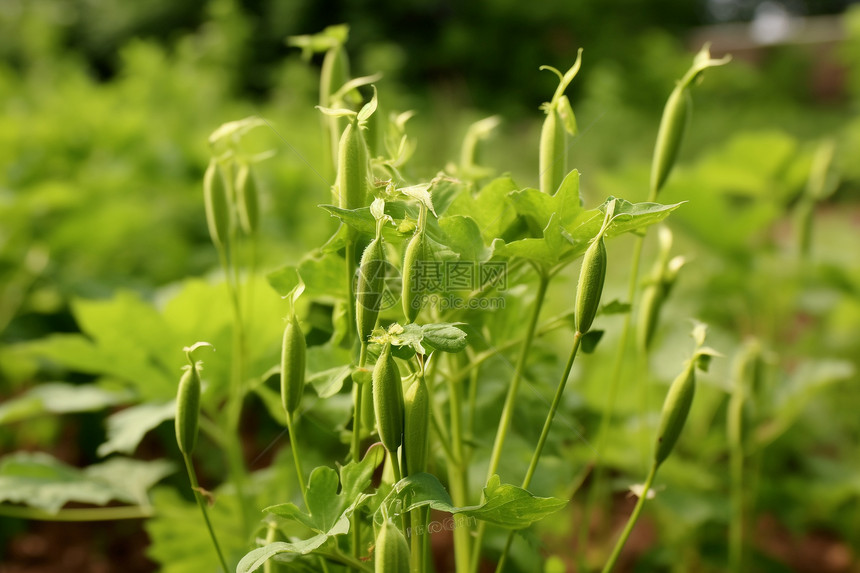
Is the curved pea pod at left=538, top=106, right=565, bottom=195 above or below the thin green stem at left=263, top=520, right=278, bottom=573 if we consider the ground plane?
above

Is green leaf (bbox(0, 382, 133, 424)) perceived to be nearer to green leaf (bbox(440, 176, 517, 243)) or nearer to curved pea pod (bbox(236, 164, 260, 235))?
curved pea pod (bbox(236, 164, 260, 235))

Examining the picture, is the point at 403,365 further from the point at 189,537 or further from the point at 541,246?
the point at 189,537

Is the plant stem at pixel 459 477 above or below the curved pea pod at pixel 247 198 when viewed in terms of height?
below

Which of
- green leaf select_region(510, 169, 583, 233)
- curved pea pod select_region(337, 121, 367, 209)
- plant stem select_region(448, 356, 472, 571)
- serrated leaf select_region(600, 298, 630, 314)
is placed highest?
curved pea pod select_region(337, 121, 367, 209)

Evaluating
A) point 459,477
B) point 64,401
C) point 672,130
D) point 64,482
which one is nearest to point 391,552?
point 459,477

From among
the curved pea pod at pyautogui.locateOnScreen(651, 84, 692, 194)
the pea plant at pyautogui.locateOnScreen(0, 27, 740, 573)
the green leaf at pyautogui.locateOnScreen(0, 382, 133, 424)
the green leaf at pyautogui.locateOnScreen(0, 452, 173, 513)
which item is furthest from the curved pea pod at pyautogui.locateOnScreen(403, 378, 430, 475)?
the green leaf at pyautogui.locateOnScreen(0, 382, 133, 424)

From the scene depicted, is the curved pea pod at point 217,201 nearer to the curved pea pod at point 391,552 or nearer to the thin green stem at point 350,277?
the thin green stem at point 350,277

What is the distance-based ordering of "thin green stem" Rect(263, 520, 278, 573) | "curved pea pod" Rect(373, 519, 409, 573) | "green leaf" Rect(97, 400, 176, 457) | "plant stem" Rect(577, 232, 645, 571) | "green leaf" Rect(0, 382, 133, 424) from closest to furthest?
"curved pea pod" Rect(373, 519, 409, 573)
"thin green stem" Rect(263, 520, 278, 573)
"plant stem" Rect(577, 232, 645, 571)
"green leaf" Rect(97, 400, 176, 457)
"green leaf" Rect(0, 382, 133, 424)

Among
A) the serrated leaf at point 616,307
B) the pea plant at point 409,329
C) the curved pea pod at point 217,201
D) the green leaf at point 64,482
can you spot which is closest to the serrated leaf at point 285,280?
the pea plant at point 409,329

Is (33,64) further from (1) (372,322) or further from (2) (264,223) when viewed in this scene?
(1) (372,322)
